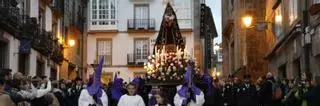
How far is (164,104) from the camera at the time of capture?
43.4ft

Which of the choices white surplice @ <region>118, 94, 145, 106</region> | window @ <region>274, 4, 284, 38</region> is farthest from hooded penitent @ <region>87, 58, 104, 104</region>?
window @ <region>274, 4, 284, 38</region>

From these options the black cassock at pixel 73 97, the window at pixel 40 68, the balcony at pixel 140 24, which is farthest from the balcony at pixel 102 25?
the black cassock at pixel 73 97

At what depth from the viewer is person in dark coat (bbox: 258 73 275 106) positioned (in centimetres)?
1953

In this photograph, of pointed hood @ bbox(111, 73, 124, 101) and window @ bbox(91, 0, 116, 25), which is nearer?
pointed hood @ bbox(111, 73, 124, 101)

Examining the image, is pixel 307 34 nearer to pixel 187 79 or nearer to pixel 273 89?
pixel 273 89

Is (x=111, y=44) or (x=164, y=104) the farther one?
(x=111, y=44)

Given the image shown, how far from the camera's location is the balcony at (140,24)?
48.8m

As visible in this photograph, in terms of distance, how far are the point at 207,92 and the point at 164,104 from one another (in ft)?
21.8

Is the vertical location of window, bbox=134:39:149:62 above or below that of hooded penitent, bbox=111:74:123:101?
above

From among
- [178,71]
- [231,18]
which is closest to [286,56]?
[178,71]

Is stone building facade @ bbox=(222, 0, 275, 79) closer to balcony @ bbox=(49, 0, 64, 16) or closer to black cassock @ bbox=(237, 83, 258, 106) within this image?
balcony @ bbox=(49, 0, 64, 16)

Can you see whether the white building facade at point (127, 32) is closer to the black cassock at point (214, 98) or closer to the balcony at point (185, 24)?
the balcony at point (185, 24)

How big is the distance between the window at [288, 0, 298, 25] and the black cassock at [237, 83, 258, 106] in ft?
11.7

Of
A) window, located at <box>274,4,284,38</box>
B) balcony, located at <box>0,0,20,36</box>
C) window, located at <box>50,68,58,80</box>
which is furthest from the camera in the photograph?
window, located at <box>50,68,58,80</box>
